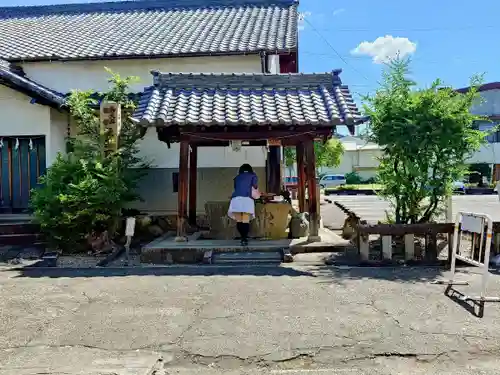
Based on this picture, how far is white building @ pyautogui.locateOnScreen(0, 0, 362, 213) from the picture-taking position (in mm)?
11938

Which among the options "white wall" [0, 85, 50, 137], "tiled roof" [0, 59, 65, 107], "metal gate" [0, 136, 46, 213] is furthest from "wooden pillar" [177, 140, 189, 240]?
"metal gate" [0, 136, 46, 213]

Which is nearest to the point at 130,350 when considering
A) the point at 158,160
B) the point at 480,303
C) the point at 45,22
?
the point at 480,303

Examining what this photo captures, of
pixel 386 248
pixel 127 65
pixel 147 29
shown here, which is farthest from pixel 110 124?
pixel 147 29

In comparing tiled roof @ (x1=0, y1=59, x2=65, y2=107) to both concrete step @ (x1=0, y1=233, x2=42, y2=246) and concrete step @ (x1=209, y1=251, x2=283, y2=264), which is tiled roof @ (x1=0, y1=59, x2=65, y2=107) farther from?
concrete step @ (x1=209, y1=251, x2=283, y2=264)

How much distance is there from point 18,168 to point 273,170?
697cm

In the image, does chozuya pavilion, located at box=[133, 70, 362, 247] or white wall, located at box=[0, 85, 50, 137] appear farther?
white wall, located at box=[0, 85, 50, 137]

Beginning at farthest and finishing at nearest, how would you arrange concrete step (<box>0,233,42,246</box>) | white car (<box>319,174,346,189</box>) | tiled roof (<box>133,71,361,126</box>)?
white car (<box>319,174,346,189</box>)
concrete step (<box>0,233,42,246</box>)
tiled roof (<box>133,71,361,126</box>)

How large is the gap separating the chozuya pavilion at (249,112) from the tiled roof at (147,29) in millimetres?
3369

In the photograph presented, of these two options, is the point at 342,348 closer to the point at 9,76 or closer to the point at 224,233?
the point at 224,233

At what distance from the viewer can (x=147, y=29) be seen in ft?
54.8

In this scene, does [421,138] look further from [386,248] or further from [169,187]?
[169,187]

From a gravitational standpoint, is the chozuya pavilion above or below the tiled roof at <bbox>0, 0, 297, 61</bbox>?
below

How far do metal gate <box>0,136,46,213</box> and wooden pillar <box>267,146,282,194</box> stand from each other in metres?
6.13

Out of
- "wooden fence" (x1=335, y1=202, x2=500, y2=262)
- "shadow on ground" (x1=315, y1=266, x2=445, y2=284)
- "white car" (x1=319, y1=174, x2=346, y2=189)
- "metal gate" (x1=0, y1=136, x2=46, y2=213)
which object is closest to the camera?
"shadow on ground" (x1=315, y1=266, x2=445, y2=284)
